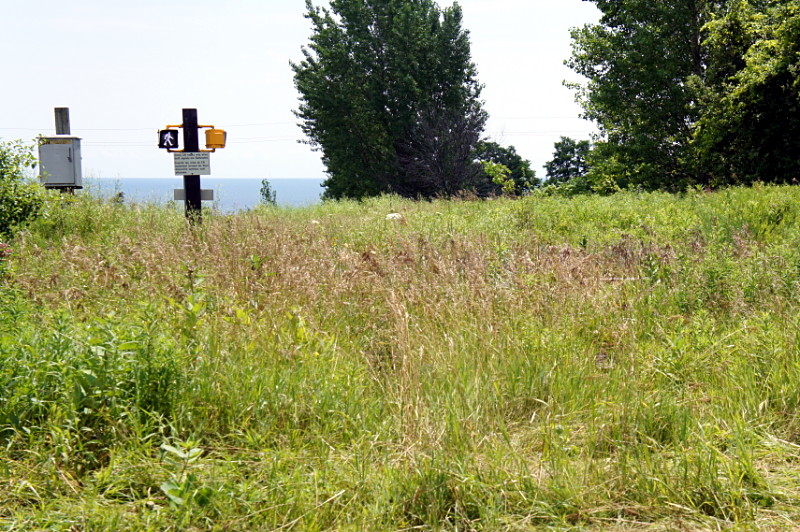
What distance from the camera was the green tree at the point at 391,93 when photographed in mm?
31750

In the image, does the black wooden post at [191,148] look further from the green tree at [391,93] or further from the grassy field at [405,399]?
the green tree at [391,93]

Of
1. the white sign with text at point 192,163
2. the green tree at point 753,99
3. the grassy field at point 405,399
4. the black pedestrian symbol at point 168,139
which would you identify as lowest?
the grassy field at point 405,399

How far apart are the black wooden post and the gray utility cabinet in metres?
6.54

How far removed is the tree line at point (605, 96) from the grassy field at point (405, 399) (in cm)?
862

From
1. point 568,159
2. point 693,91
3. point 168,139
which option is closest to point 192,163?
point 168,139

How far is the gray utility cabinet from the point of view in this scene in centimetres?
1554

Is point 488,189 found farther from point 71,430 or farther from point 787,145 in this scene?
point 71,430

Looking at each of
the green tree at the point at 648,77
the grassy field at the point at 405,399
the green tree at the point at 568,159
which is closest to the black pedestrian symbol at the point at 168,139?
the grassy field at the point at 405,399

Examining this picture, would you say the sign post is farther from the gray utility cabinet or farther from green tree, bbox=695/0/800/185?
green tree, bbox=695/0/800/185

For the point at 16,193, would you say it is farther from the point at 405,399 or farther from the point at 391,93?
the point at 391,93

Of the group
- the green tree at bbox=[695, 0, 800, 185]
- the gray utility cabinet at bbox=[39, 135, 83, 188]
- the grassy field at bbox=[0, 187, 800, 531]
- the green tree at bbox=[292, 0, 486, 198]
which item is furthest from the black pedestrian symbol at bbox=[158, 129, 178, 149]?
the green tree at bbox=[292, 0, 486, 198]

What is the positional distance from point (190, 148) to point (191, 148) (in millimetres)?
17

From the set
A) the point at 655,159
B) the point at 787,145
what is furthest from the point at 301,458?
the point at 655,159

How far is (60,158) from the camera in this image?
613 inches
